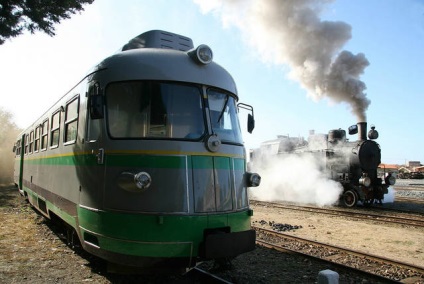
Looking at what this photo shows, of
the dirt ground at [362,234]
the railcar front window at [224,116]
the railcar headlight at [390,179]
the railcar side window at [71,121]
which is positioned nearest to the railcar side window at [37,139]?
the railcar side window at [71,121]

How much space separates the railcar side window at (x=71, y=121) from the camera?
220 inches

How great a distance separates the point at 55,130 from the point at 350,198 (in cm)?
1269

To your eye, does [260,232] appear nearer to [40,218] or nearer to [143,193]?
[143,193]

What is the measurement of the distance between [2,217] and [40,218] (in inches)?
49.2

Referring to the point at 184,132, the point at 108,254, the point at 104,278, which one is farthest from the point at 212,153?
the point at 104,278

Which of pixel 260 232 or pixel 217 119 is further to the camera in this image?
pixel 260 232

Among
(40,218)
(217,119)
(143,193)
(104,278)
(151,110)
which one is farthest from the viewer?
(40,218)

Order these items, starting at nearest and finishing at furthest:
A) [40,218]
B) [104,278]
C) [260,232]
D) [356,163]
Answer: [104,278] < [260,232] < [40,218] < [356,163]

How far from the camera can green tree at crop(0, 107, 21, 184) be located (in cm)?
4038

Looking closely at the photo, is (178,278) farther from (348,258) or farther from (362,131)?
(362,131)

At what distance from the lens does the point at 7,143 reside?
45688mm

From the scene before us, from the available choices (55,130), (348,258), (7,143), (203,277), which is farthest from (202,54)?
(7,143)

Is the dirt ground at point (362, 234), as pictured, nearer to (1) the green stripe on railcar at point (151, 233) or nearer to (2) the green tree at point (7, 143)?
(1) the green stripe on railcar at point (151, 233)

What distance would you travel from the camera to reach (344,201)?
1566 centimetres
